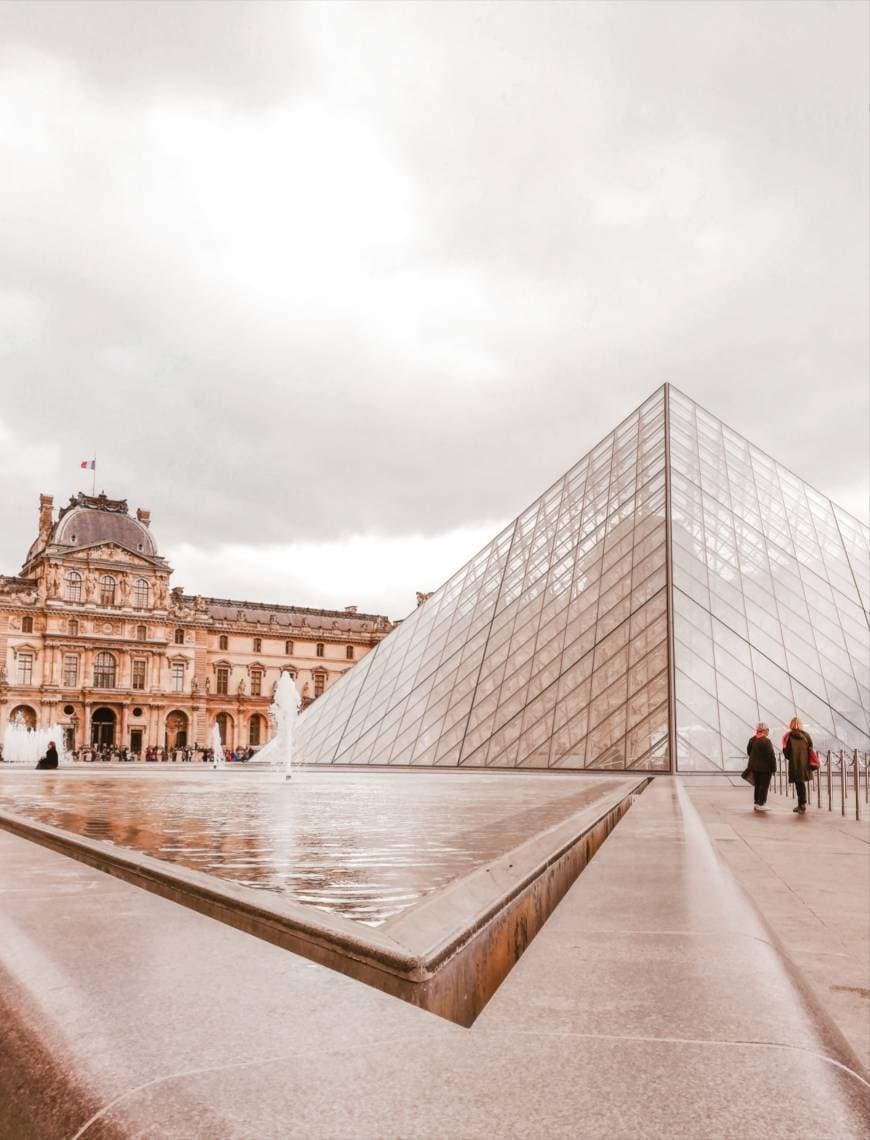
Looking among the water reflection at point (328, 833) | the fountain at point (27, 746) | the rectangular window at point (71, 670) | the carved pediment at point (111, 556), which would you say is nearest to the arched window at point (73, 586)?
the carved pediment at point (111, 556)

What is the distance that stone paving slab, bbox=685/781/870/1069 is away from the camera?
13.3 ft

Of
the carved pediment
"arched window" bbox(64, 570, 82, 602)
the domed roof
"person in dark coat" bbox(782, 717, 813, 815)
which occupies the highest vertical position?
the domed roof

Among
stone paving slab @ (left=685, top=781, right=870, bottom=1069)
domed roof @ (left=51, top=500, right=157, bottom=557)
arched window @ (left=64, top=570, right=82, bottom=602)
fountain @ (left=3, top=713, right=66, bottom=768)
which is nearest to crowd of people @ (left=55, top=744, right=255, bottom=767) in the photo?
fountain @ (left=3, top=713, right=66, bottom=768)

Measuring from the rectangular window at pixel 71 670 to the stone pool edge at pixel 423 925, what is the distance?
7130 cm

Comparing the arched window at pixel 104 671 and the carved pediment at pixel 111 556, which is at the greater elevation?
the carved pediment at pixel 111 556

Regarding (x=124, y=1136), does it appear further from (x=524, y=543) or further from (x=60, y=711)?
(x=60, y=711)

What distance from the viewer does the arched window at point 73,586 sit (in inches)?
2795

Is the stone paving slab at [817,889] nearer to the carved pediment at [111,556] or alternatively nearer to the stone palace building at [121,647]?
Result: the stone palace building at [121,647]

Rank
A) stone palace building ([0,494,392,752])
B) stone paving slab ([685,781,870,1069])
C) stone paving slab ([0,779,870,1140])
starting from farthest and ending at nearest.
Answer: stone palace building ([0,494,392,752]) < stone paving slab ([685,781,870,1069]) < stone paving slab ([0,779,870,1140])

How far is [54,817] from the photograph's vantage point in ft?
21.8

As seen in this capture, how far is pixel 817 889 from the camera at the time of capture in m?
6.35

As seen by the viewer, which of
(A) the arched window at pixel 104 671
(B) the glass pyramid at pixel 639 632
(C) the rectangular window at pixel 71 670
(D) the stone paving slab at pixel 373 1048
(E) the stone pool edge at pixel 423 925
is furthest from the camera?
(A) the arched window at pixel 104 671

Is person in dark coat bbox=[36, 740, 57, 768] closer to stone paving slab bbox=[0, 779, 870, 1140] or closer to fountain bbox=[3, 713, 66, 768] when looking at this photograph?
fountain bbox=[3, 713, 66, 768]

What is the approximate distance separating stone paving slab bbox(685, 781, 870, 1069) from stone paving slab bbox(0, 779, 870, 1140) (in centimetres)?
177
